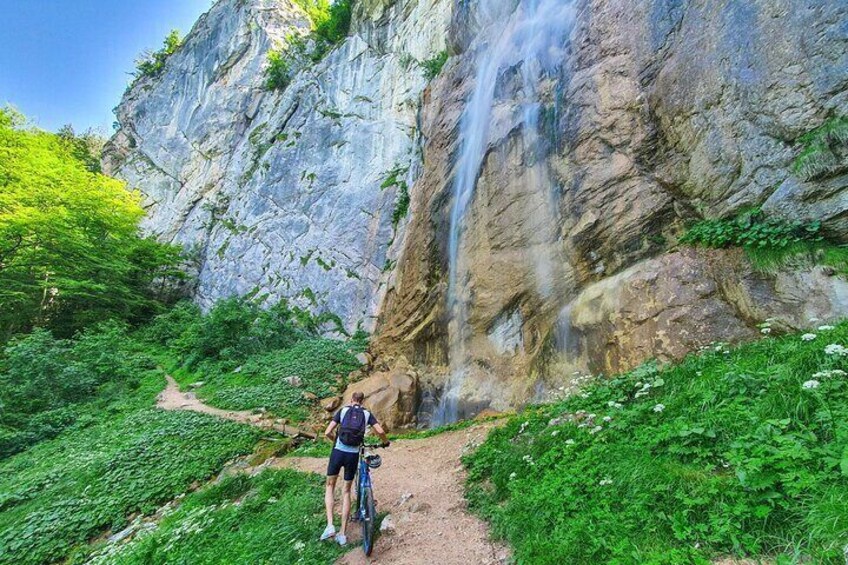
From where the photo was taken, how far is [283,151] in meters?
26.9

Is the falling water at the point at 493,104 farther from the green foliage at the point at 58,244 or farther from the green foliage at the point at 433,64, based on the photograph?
the green foliage at the point at 58,244

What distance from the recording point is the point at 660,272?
8.19 metres

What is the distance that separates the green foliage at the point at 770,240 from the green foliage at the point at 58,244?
2514 centimetres

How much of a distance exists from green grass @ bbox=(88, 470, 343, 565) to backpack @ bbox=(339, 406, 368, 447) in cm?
112

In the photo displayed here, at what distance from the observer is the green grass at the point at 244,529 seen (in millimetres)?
4602

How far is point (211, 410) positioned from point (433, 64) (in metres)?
18.9

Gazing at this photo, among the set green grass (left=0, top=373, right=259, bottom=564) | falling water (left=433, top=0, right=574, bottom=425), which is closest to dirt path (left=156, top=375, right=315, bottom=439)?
green grass (left=0, top=373, right=259, bottom=564)

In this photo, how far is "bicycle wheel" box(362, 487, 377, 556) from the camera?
4398 millimetres

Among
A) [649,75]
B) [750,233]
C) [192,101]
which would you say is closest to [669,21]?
[649,75]

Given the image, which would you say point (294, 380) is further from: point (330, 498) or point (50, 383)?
point (330, 498)

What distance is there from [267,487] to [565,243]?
27.0ft

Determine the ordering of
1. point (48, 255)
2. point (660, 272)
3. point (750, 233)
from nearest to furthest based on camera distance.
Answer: point (750, 233) < point (660, 272) < point (48, 255)

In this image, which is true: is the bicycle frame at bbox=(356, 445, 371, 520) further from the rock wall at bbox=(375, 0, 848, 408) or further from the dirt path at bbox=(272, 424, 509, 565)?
the rock wall at bbox=(375, 0, 848, 408)

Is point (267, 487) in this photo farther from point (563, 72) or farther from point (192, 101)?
point (192, 101)
